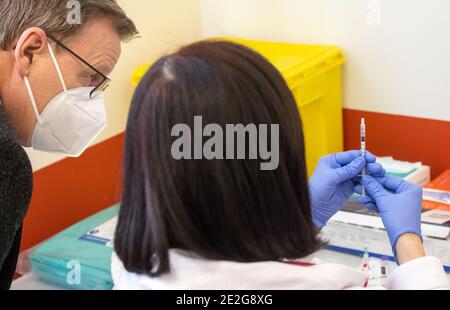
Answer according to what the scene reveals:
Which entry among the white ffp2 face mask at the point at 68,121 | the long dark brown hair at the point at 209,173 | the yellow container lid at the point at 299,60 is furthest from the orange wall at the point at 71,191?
the long dark brown hair at the point at 209,173

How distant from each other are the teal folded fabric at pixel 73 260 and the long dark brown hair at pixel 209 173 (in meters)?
0.88

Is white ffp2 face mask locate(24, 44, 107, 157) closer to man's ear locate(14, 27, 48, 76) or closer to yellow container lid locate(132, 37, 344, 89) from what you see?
man's ear locate(14, 27, 48, 76)

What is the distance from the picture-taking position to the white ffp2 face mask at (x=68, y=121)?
1.37 meters

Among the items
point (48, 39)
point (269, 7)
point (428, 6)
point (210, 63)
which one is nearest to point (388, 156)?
point (428, 6)

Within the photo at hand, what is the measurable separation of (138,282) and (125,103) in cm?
131

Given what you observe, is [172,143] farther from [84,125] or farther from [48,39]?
[84,125]

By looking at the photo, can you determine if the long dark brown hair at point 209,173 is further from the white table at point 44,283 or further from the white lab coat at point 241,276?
the white table at point 44,283

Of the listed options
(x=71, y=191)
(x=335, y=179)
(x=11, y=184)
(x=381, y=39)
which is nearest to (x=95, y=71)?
(x=11, y=184)

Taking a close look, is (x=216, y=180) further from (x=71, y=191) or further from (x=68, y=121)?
(x=71, y=191)

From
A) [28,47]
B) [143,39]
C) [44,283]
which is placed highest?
Answer: [28,47]

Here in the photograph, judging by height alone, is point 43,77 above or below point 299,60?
above

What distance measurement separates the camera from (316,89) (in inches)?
80.3

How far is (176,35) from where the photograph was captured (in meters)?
2.30

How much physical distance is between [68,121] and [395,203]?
2.30 feet
